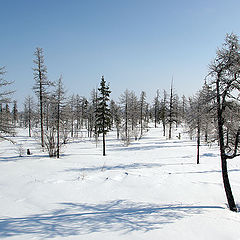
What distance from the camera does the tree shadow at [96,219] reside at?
185 inches

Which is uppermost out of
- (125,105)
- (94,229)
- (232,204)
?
(125,105)

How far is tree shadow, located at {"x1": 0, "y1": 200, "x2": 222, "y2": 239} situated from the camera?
15.4 ft

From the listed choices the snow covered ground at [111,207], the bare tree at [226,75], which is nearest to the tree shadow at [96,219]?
the snow covered ground at [111,207]

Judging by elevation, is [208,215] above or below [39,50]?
below

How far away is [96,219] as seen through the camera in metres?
5.59

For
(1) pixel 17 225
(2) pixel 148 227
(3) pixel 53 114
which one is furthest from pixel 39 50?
(2) pixel 148 227

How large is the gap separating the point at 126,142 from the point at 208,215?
913 inches

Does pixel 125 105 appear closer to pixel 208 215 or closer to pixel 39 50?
pixel 39 50

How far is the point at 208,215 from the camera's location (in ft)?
20.5

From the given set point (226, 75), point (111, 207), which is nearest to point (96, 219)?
point (111, 207)

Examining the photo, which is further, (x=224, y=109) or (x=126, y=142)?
(x=126, y=142)

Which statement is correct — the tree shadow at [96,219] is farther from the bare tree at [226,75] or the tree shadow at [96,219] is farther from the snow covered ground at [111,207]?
the bare tree at [226,75]

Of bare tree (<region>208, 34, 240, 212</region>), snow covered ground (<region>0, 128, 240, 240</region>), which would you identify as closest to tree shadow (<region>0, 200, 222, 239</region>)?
snow covered ground (<region>0, 128, 240, 240</region>)

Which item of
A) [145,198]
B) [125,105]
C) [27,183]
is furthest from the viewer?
[125,105]
